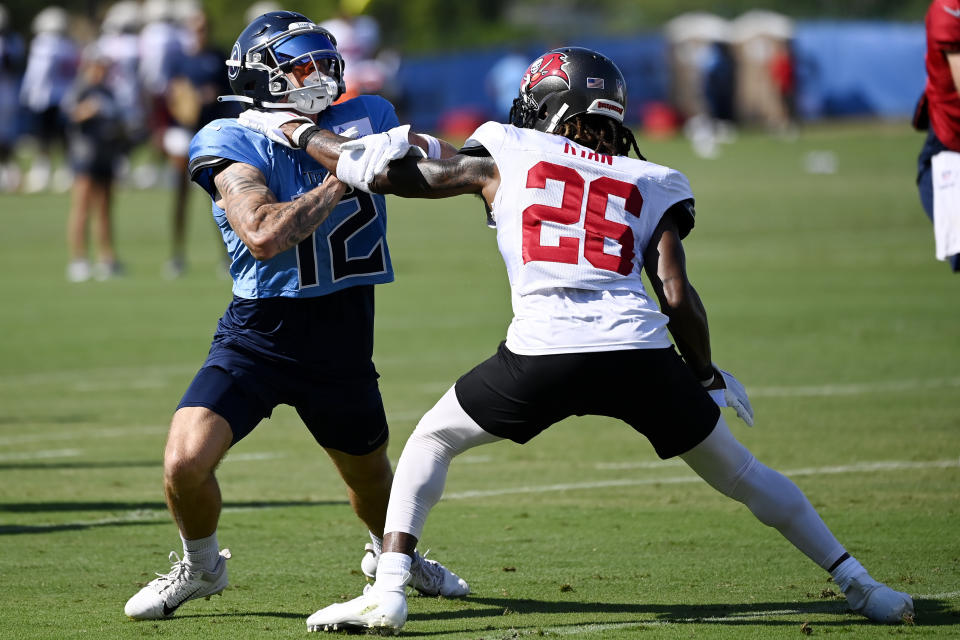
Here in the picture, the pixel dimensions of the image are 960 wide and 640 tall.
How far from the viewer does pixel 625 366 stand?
16.3 feet

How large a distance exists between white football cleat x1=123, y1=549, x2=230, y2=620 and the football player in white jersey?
0.64 m

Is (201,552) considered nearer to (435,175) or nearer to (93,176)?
(435,175)

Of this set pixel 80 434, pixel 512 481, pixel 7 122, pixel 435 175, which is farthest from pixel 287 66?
pixel 7 122

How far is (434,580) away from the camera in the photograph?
5.75 m

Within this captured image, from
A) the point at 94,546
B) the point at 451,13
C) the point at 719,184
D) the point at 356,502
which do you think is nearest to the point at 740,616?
the point at 356,502

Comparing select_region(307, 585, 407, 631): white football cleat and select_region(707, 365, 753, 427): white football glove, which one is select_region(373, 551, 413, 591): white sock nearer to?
select_region(307, 585, 407, 631): white football cleat

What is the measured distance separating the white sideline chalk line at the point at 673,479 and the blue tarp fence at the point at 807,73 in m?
41.1

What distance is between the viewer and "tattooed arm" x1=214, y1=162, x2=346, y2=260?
5.21 metres

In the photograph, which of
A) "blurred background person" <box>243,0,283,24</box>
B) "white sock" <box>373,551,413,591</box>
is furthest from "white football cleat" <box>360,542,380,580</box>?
"blurred background person" <box>243,0,283,24</box>

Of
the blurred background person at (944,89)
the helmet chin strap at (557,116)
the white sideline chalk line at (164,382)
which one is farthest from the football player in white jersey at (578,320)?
the white sideline chalk line at (164,382)

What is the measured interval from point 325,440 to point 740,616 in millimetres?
1679

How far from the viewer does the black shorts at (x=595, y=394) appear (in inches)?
195

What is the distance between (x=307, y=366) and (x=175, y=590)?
96 cm

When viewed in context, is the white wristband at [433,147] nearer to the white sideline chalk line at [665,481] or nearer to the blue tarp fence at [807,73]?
the white sideline chalk line at [665,481]
